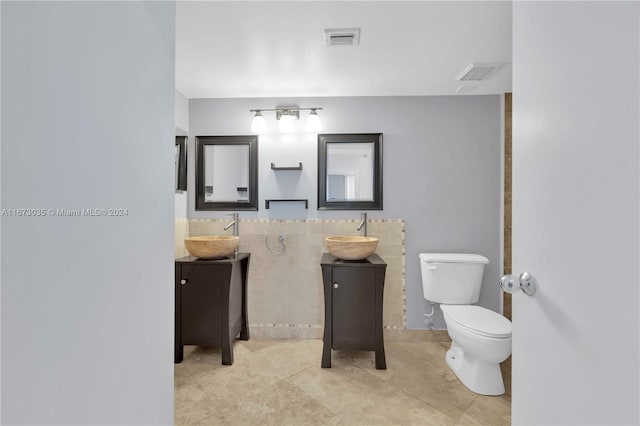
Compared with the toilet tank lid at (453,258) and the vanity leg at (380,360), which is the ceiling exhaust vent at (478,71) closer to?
the toilet tank lid at (453,258)

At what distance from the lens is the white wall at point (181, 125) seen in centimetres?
262

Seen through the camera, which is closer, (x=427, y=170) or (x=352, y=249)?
(x=352, y=249)

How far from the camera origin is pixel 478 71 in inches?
86.0

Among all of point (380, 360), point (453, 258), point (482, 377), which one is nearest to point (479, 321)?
point (482, 377)

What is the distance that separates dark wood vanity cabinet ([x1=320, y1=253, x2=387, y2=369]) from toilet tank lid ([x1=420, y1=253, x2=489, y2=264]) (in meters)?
0.55

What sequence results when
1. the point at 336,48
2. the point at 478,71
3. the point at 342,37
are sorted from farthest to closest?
the point at 478,71
the point at 336,48
the point at 342,37

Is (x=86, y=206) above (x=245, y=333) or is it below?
above

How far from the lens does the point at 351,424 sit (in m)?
1.63

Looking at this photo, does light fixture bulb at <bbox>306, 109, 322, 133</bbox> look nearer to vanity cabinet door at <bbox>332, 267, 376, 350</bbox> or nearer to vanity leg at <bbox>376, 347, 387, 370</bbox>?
vanity cabinet door at <bbox>332, 267, 376, 350</bbox>

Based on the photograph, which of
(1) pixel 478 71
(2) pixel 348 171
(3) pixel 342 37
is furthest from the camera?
(2) pixel 348 171

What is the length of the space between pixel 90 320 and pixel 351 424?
1.60 meters

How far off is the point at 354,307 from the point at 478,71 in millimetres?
2035
